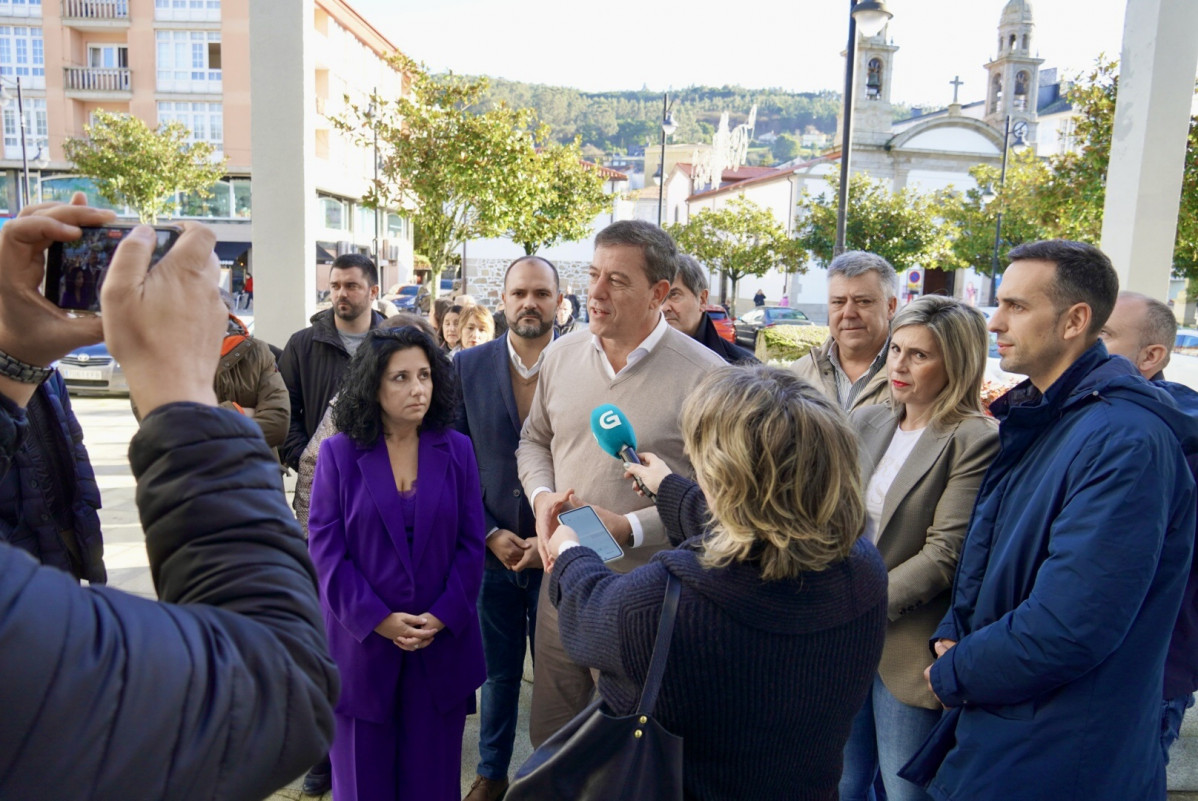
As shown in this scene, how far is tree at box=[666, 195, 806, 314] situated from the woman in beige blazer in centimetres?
3425

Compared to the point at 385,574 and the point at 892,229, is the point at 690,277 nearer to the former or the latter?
the point at 385,574

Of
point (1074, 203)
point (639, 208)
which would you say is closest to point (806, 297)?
point (639, 208)

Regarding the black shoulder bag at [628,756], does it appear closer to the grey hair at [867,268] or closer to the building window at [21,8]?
the grey hair at [867,268]

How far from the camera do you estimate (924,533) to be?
2.65 m

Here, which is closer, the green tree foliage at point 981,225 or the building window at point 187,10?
the building window at point 187,10

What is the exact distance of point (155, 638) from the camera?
2.44 ft

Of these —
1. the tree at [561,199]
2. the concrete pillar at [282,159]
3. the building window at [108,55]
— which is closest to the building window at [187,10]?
the building window at [108,55]

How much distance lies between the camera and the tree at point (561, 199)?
74.2 feet

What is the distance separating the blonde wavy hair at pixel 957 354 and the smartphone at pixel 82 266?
241cm

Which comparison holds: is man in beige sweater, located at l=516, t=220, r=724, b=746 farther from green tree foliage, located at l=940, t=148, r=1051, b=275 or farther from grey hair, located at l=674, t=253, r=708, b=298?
green tree foliage, located at l=940, t=148, r=1051, b=275

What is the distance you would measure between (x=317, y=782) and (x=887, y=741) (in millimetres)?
→ 2263

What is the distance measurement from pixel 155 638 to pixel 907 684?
2.37 m

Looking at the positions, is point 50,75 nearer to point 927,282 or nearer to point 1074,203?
point 1074,203

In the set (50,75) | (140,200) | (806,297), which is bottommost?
(806,297)
